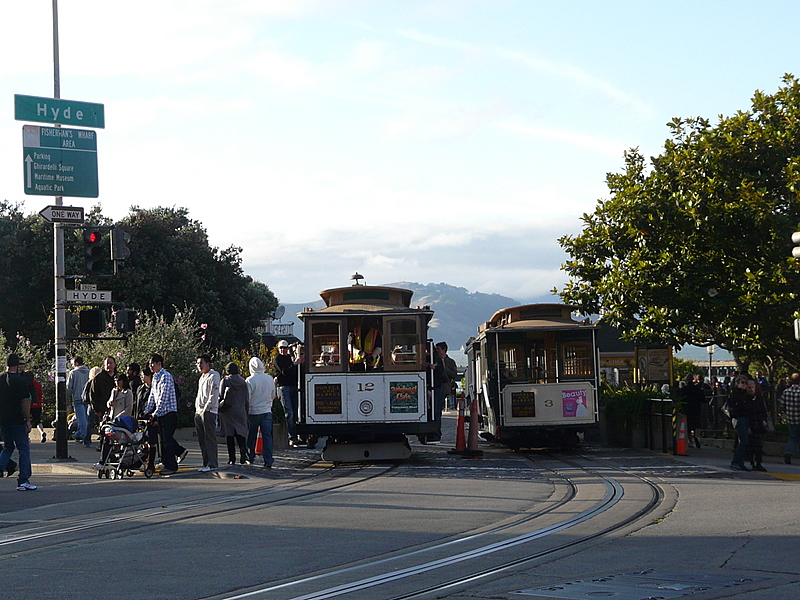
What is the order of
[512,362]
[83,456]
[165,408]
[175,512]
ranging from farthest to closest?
1. [512,362]
2. [83,456]
3. [165,408]
4. [175,512]

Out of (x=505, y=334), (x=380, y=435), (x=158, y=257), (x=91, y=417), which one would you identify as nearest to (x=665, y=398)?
(x=505, y=334)

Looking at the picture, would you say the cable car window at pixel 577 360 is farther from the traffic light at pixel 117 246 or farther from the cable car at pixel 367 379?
the traffic light at pixel 117 246

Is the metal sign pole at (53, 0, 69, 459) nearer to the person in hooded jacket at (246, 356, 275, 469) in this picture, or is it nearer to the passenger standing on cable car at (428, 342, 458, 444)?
the person in hooded jacket at (246, 356, 275, 469)

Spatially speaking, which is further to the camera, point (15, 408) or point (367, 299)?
point (367, 299)

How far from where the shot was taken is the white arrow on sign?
18.6 meters

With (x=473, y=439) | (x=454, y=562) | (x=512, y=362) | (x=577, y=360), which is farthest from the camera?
(x=512, y=362)

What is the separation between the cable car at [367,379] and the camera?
1830 centimetres

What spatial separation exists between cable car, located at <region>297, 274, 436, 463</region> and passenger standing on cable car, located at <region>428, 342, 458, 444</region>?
61 centimetres

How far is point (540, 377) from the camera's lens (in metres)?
21.6

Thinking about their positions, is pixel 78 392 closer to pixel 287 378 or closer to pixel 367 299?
pixel 287 378

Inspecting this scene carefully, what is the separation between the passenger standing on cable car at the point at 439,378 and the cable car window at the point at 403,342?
0.48 metres

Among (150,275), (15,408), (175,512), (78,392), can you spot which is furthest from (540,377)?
(150,275)

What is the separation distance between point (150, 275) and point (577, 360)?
2632cm

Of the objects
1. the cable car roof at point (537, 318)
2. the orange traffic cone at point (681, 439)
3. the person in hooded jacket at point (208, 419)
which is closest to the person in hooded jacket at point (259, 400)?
the person in hooded jacket at point (208, 419)
